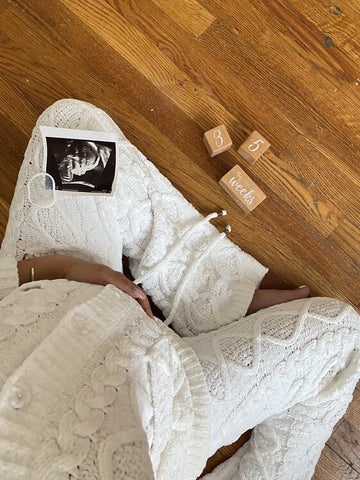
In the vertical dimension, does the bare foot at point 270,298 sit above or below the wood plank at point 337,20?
below

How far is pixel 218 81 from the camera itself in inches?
49.3

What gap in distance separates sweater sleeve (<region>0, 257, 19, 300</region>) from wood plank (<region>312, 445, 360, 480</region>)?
950mm

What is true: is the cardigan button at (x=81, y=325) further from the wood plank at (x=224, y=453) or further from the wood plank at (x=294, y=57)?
the wood plank at (x=294, y=57)

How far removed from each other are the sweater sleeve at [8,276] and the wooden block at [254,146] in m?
0.68

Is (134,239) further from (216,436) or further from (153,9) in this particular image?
(153,9)

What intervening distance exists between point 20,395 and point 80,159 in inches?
26.4

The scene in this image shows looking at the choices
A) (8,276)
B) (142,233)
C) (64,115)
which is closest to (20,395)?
(8,276)

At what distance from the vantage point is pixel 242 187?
120 cm

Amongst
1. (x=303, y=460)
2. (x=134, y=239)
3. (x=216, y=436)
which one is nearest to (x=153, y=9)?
(x=134, y=239)

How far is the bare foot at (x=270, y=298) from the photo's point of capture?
3.84 ft

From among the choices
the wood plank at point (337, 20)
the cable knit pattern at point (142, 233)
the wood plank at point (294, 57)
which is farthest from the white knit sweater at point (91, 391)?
the wood plank at point (337, 20)

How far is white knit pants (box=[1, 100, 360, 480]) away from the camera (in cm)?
101

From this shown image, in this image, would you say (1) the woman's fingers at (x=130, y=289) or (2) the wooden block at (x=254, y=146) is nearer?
(1) the woman's fingers at (x=130, y=289)

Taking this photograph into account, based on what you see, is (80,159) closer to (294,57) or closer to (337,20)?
(294,57)
